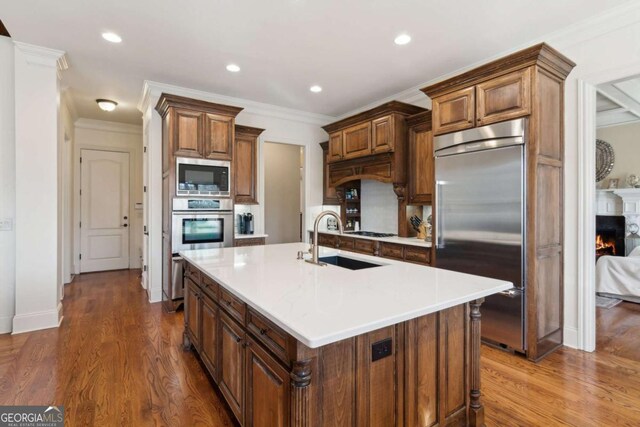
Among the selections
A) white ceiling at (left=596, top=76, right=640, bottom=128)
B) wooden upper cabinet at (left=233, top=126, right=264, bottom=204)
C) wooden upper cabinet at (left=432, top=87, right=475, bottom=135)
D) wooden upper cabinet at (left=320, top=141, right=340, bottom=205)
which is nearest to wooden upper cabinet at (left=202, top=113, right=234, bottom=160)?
wooden upper cabinet at (left=233, top=126, right=264, bottom=204)

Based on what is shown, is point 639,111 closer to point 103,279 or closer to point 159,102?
point 159,102

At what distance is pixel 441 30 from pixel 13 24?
3800mm

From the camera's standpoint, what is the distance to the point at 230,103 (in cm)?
489

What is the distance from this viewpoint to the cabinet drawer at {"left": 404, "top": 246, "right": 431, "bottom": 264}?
11.6 feet

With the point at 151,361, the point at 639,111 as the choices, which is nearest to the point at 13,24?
the point at 151,361

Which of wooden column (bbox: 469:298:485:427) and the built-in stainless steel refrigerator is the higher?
the built-in stainless steel refrigerator

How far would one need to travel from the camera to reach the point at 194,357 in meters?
2.74

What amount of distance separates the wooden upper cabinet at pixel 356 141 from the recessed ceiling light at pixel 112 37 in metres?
2.96

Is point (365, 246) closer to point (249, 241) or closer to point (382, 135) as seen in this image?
point (382, 135)

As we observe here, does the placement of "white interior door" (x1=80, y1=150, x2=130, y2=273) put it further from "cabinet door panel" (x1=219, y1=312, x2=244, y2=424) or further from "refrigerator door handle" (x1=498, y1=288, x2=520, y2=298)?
"refrigerator door handle" (x1=498, y1=288, x2=520, y2=298)

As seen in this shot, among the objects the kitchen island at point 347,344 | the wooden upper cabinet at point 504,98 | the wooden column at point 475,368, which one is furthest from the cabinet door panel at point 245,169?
the wooden column at point 475,368

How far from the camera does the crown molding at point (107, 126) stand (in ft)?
19.9

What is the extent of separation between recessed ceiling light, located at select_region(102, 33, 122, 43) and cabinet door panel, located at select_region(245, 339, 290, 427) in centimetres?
313

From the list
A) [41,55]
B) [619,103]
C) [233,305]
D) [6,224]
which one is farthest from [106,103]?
[619,103]
